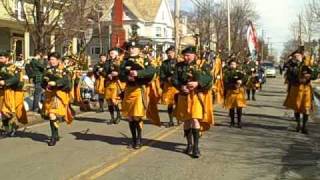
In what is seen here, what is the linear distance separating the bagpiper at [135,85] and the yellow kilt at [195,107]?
Answer: 82 cm

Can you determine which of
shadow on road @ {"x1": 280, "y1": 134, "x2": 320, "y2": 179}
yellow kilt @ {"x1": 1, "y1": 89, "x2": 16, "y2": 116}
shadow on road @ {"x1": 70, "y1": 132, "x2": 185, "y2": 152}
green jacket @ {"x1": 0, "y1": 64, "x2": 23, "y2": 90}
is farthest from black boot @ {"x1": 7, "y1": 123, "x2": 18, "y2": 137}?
shadow on road @ {"x1": 280, "y1": 134, "x2": 320, "y2": 179}

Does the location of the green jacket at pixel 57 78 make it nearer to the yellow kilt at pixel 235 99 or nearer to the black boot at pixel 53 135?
the black boot at pixel 53 135

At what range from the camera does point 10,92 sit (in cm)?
1405

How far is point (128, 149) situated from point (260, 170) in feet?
9.75

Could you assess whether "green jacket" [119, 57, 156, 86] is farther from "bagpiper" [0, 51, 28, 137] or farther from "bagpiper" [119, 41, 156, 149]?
"bagpiper" [0, 51, 28, 137]

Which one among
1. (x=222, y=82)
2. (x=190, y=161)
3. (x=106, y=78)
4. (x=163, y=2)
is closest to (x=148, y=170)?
(x=190, y=161)

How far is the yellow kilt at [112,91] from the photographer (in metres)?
17.6

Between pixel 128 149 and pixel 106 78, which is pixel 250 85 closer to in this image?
pixel 106 78

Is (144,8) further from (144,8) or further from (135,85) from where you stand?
(135,85)

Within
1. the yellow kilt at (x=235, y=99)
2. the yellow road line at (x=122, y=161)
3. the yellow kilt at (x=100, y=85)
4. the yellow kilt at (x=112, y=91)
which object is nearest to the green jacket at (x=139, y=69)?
the yellow road line at (x=122, y=161)

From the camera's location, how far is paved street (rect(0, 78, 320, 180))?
31.8ft

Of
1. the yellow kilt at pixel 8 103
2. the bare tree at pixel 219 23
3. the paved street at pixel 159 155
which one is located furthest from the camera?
the bare tree at pixel 219 23

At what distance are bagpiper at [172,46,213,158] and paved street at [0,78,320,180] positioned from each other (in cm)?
48

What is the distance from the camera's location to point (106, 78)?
17906 millimetres
